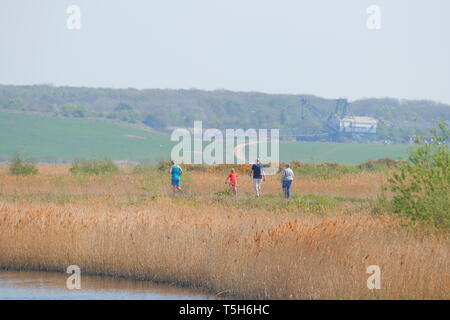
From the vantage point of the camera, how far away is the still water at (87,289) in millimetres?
17188

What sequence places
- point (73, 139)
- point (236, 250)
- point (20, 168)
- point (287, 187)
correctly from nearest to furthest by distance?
point (236, 250) < point (287, 187) < point (20, 168) < point (73, 139)

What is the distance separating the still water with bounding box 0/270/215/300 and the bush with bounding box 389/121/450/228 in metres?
5.25

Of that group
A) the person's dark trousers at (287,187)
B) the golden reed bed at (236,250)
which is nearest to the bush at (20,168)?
the person's dark trousers at (287,187)

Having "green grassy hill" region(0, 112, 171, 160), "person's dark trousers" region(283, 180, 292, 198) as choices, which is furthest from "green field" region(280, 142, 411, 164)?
"person's dark trousers" region(283, 180, 292, 198)

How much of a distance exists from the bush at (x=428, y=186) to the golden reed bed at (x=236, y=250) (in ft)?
1.61

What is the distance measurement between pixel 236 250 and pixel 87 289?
3060 mm

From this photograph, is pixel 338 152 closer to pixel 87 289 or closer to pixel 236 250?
pixel 236 250

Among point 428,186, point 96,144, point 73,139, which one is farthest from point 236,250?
point 73,139

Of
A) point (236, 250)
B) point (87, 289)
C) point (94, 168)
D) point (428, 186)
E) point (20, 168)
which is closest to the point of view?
point (236, 250)

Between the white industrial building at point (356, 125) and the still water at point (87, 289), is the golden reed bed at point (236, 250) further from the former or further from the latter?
the white industrial building at point (356, 125)

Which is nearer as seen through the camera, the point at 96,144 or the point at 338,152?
the point at 338,152

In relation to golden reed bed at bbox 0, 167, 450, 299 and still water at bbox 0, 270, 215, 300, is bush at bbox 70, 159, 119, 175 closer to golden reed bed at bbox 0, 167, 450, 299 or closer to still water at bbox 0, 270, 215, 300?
golden reed bed at bbox 0, 167, 450, 299

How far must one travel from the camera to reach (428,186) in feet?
64.6
